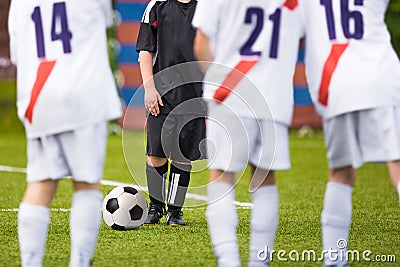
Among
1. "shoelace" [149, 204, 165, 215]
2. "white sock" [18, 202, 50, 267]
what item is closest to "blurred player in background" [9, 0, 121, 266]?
"white sock" [18, 202, 50, 267]

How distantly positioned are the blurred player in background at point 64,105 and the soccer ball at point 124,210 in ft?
5.72

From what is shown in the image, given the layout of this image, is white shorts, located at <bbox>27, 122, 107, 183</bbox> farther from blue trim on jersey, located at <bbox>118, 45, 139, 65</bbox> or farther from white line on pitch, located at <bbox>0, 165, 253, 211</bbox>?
blue trim on jersey, located at <bbox>118, 45, 139, 65</bbox>

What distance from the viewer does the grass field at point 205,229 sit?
4.66 meters

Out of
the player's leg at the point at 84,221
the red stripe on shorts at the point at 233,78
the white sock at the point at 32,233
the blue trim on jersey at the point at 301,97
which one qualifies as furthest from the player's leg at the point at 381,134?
the blue trim on jersey at the point at 301,97

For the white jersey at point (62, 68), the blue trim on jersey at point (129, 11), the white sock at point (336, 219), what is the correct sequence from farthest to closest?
the blue trim on jersey at point (129, 11)
the white sock at point (336, 219)
the white jersey at point (62, 68)

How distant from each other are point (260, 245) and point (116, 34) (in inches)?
477

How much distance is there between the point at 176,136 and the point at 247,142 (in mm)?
2015

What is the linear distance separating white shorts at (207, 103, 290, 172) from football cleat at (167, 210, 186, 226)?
193 cm

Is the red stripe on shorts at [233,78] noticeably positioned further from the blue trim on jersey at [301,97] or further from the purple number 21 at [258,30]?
the blue trim on jersey at [301,97]

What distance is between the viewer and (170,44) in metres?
5.82

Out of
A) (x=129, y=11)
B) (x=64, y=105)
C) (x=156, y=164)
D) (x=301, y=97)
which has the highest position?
(x=64, y=105)

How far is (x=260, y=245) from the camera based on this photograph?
394 cm

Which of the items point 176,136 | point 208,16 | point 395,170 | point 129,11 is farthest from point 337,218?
point 129,11

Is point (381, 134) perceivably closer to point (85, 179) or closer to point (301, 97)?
point (85, 179)
